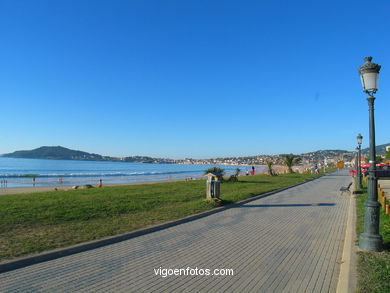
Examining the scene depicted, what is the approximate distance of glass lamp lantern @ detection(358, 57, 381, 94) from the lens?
245 inches

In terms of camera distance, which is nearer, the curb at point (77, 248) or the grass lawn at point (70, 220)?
the curb at point (77, 248)

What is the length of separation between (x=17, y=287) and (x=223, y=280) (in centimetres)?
290

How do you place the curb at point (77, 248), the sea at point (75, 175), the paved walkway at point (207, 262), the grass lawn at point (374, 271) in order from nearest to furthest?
the grass lawn at point (374, 271) → the paved walkway at point (207, 262) → the curb at point (77, 248) → the sea at point (75, 175)

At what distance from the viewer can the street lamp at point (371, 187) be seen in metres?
5.80

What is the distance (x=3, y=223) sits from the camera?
7750 mm

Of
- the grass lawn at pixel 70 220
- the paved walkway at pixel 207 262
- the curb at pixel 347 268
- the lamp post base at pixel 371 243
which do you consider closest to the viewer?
the curb at pixel 347 268

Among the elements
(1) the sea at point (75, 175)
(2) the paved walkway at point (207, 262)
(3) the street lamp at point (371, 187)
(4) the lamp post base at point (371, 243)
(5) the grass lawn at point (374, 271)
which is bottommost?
(1) the sea at point (75, 175)

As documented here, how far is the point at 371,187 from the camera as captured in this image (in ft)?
20.2

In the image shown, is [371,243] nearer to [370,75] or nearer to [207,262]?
[207,262]

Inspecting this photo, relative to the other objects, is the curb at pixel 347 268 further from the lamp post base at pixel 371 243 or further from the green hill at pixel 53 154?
the green hill at pixel 53 154

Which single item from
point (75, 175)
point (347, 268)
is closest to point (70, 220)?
point (347, 268)

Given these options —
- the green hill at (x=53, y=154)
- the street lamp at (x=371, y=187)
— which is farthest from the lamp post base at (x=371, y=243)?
the green hill at (x=53, y=154)

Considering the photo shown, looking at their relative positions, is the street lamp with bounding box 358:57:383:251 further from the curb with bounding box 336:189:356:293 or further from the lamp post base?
the curb with bounding box 336:189:356:293

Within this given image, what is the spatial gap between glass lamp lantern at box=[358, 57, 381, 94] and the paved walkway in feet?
11.2
